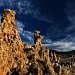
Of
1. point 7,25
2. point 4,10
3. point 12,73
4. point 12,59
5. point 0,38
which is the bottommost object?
point 12,73

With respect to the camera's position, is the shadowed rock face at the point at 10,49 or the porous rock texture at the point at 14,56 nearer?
the porous rock texture at the point at 14,56

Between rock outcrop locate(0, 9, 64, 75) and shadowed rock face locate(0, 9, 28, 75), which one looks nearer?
rock outcrop locate(0, 9, 64, 75)

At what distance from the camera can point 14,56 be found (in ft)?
187

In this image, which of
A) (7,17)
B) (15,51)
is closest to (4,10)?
(7,17)

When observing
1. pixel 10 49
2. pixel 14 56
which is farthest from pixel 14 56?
pixel 10 49

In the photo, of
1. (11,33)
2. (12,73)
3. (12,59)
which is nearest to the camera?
(12,73)

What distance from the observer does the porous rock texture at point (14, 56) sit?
169 ft

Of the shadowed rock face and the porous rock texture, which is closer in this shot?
the porous rock texture

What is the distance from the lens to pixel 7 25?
2382 inches

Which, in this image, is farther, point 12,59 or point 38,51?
point 38,51

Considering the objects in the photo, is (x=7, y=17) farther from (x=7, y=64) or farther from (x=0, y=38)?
(x=7, y=64)

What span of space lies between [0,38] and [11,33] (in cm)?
492

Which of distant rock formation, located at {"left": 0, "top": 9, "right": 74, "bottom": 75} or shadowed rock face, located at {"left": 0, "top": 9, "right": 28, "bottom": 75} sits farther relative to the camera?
shadowed rock face, located at {"left": 0, "top": 9, "right": 28, "bottom": 75}

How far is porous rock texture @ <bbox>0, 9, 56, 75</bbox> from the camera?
169ft
